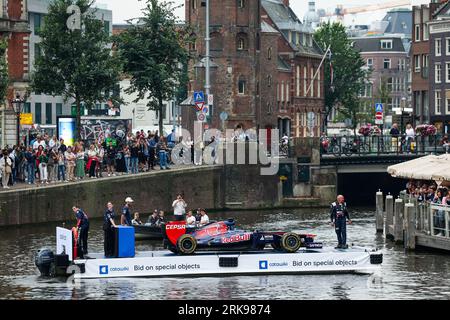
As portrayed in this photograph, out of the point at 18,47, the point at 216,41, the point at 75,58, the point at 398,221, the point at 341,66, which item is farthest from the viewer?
the point at 341,66

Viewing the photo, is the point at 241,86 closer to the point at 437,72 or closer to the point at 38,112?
the point at 38,112

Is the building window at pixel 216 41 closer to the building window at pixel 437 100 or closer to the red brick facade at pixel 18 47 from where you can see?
the building window at pixel 437 100

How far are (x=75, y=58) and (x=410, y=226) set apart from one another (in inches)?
1106

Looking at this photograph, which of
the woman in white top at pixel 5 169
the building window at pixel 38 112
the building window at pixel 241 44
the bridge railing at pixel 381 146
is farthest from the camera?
the building window at pixel 38 112

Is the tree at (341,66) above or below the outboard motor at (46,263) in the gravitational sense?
above

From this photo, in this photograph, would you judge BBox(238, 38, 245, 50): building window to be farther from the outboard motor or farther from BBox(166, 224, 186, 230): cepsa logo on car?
the outboard motor

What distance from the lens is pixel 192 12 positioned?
381 ft

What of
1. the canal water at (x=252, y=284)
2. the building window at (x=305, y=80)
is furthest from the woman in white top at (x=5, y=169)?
the building window at (x=305, y=80)

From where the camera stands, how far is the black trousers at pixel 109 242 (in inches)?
2042

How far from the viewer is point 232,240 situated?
54.1 meters

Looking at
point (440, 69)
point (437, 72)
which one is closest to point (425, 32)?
point (437, 72)

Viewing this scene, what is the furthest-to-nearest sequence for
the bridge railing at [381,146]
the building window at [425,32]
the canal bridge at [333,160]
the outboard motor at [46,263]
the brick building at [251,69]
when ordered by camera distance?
the building window at [425,32] → the brick building at [251,69] → the bridge railing at [381,146] → the canal bridge at [333,160] → the outboard motor at [46,263]

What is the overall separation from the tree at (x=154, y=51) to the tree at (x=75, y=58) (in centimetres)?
652
